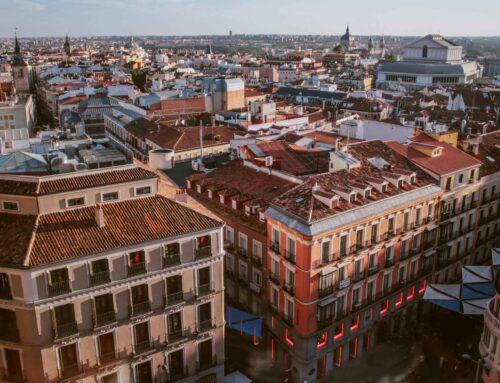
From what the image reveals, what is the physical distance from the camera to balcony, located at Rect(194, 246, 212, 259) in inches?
1512

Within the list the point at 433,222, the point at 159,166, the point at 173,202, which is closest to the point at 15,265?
the point at 173,202

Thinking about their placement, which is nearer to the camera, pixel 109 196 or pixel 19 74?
pixel 109 196

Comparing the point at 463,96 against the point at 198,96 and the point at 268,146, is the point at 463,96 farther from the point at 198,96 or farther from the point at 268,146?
the point at 268,146

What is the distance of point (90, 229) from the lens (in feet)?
115

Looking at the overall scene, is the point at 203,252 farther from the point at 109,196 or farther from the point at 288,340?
the point at 288,340

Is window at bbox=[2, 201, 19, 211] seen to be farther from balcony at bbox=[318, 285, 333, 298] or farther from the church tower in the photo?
the church tower

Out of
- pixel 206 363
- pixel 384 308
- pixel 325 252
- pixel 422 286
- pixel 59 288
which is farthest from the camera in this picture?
pixel 422 286

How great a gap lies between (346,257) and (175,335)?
16.7 m

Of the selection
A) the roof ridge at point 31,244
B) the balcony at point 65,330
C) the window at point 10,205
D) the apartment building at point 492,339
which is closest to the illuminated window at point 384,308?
the apartment building at point 492,339

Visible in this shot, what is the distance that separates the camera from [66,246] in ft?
109

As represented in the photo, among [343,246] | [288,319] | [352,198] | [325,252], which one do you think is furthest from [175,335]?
[352,198]

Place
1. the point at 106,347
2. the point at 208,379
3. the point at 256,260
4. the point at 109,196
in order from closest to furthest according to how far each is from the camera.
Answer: the point at 106,347, the point at 109,196, the point at 208,379, the point at 256,260

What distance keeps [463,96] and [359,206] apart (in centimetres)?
10654

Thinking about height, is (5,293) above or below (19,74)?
below
